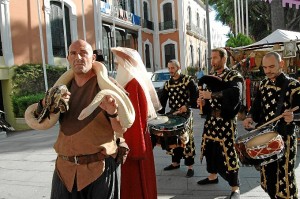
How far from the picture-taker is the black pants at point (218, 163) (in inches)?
165

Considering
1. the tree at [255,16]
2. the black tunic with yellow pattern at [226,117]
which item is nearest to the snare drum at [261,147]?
the black tunic with yellow pattern at [226,117]

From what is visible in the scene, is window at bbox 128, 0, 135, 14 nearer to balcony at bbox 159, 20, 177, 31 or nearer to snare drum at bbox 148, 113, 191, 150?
balcony at bbox 159, 20, 177, 31

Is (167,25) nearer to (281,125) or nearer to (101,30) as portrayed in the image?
(101,30)

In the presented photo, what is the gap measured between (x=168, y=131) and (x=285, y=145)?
4.55 feet

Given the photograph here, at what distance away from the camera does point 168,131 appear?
418 centimetres

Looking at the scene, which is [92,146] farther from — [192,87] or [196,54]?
[196,54]

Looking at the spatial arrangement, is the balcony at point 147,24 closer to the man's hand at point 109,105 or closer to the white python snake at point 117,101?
the white python snake at point 117,101

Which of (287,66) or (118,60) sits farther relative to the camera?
(287,66)

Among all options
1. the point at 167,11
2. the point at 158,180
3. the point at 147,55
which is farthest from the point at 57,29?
the point at 167,11

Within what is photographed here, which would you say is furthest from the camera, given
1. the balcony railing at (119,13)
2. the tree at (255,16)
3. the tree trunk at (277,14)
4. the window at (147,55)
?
the window at (147,55)

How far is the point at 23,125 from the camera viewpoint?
12422mm

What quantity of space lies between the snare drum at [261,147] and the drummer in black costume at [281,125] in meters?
0.20

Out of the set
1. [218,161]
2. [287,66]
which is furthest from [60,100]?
[287,66]

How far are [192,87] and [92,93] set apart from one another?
272 cm
